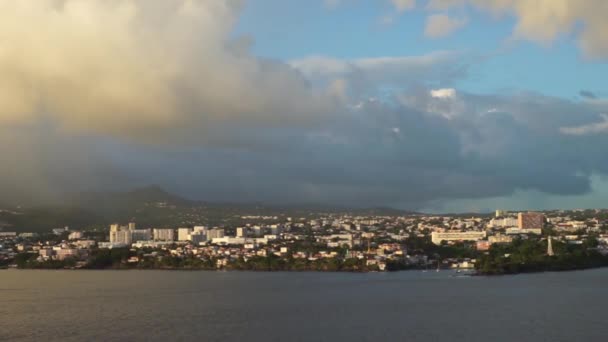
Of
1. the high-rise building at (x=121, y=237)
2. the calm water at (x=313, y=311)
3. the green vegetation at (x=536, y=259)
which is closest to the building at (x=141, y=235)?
the high-rise building at (x=121, y=237)

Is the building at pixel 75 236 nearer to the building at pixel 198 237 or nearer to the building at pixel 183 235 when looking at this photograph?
the building at pixel 183 235

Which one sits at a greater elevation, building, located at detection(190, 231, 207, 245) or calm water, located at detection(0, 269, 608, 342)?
building, located at detection(190, 231, 207, 245)

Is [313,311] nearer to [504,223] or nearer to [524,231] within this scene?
[524,231]

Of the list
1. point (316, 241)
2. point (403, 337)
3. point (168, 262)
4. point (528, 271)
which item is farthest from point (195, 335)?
point (316, 241)

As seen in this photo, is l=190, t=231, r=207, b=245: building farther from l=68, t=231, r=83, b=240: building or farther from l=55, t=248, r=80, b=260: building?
l=55, t=248, r=80, b=260: building

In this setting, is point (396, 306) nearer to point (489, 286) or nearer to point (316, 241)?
point (489, 286)

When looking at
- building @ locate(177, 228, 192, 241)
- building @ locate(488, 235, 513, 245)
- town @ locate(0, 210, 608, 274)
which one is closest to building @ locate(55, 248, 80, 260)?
town @ locate(0, 210, 608, 274)
